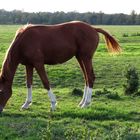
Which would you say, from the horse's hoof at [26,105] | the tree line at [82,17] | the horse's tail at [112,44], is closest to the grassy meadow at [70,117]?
the horse's hoof at [26,105]

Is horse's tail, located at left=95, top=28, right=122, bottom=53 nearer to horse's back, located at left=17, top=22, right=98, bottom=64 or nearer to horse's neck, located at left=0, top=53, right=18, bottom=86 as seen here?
horse's back, located at left=17, top=22, right=98, bottom=64

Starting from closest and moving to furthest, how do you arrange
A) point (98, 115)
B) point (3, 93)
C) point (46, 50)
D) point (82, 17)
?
point (98, 115)
point (3, 93)
point (46, 50)
point (82, 17)

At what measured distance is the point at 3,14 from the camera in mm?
113500

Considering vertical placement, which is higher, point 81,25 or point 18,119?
point 81,25

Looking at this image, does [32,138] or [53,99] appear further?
[53,99]

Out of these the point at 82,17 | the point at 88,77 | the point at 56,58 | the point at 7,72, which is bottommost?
the point at 82,17

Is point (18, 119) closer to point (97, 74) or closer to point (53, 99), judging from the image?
point (53, 99)

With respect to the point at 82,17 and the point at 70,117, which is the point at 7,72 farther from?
the point at 82,17

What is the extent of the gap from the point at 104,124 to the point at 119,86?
6.50 meters

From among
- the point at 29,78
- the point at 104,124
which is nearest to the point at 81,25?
the point at 29,78

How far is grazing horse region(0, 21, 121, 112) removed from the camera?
10641mm

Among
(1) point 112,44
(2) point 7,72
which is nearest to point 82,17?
(1) point 112,44

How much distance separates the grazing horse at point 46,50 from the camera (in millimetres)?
10641

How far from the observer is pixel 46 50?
36.2ft
